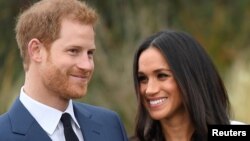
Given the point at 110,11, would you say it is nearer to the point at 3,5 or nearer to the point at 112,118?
the point at 3,5

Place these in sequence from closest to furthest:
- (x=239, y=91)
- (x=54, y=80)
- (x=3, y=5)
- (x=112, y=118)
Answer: (x=54, y=80) → (x=112, y=118) → (x=239, y=91) → (x=3, y=5)

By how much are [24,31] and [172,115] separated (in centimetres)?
85

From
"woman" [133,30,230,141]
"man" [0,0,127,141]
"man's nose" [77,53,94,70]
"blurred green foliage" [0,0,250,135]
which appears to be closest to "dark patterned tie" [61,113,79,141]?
"man" [0,0,127,141]

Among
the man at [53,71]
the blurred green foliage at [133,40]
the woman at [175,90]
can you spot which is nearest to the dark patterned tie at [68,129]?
the man at [53,71]

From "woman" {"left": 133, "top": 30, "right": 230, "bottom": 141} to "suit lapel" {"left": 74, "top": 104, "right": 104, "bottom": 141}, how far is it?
340 millimetres

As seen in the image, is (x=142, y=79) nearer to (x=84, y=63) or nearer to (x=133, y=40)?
(x=84, y=63)

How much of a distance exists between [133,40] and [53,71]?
3.91m

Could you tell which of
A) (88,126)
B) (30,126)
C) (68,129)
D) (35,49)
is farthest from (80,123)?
(35,49)

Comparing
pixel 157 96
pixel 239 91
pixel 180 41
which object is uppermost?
pixel 180 41

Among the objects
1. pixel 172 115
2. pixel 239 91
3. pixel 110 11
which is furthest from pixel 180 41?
pixel 110 11

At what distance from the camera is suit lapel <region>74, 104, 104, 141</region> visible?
3508mm

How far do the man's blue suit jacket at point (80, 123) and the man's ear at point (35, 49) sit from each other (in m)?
0.20

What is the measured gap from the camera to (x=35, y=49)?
345cm

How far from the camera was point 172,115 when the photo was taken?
12.7 ft
